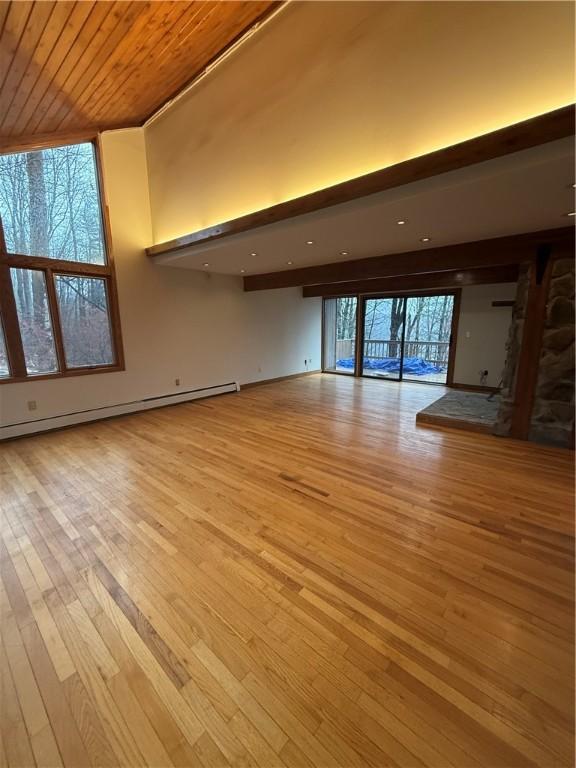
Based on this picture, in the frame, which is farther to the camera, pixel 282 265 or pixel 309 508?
pixel 282 265

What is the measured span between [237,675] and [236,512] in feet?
3.65

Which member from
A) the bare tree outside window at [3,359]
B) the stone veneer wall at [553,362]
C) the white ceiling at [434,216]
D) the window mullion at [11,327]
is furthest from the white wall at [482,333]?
the bare tree outside window at [3,359]

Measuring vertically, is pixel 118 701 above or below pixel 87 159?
below

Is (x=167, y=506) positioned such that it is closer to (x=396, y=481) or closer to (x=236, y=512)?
(x=236, y=512)

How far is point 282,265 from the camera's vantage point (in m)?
5.13

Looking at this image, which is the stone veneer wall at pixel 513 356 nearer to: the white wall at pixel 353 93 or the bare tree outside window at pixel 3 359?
the white wall at pixel 353 93

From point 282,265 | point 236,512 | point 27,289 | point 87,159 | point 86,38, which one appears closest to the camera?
point 236,512

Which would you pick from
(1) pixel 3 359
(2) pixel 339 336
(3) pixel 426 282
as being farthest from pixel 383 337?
(1) pixel 3 359

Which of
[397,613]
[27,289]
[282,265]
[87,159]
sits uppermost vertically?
[87,159]

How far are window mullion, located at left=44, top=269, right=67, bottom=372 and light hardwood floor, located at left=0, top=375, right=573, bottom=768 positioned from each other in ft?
5.36

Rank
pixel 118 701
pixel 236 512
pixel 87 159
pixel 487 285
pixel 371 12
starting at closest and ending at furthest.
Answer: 1. pixel 118 701
2. pixel 236 512
3. pixel 371 12
4. pixel 87 159
5. pixel 487 285

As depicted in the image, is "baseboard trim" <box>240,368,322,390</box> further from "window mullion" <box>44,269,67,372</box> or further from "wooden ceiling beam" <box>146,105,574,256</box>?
"wooden ceiling beam" <box>146,105,574,256</box>

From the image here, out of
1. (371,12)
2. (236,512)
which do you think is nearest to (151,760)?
(236,512)

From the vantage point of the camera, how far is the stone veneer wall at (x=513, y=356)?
11.4ft
